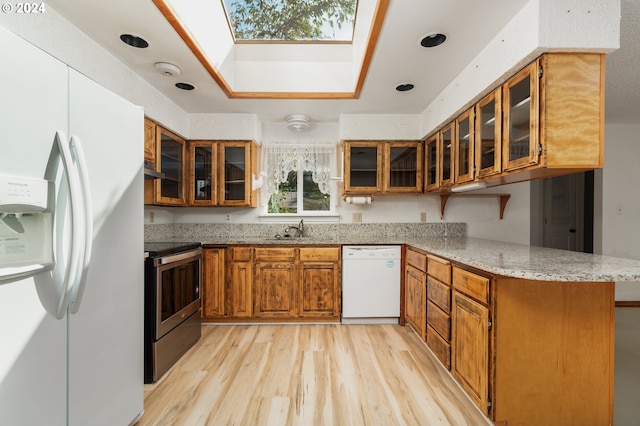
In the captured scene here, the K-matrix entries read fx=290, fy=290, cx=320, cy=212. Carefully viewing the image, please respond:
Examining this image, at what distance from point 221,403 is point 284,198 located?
7.77 ft

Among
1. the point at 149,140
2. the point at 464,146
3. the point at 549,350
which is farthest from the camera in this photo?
the point at 149,140

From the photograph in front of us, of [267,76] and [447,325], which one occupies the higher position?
[267,76]

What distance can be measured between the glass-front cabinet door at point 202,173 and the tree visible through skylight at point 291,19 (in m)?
1.21

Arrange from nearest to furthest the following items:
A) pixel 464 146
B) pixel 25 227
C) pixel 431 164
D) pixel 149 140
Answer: pixel 25 227 < pixel 464 146 < pixel 149 140 < pixel 431 164

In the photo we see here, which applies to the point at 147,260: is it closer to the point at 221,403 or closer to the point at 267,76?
the point at 221,403

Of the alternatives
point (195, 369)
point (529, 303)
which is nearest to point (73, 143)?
point (195, 369)

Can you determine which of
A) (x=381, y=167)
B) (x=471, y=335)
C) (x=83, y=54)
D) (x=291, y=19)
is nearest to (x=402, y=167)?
(x=381, y=167)

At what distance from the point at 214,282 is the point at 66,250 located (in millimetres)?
2006

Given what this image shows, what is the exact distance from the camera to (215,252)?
9.81ft

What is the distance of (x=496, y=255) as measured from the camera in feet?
6.24

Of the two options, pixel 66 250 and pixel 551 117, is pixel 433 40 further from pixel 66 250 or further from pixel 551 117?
pixel 66 250

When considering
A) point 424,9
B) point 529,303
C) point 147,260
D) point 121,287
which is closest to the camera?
point 121,287

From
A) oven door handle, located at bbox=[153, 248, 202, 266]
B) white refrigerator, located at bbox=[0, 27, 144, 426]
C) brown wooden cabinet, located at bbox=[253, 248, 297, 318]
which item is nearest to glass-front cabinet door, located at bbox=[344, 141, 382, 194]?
brown wooden cabinet, located at bbox=[253, 248, 297, 318]

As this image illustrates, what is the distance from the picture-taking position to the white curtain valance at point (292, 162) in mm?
3596
